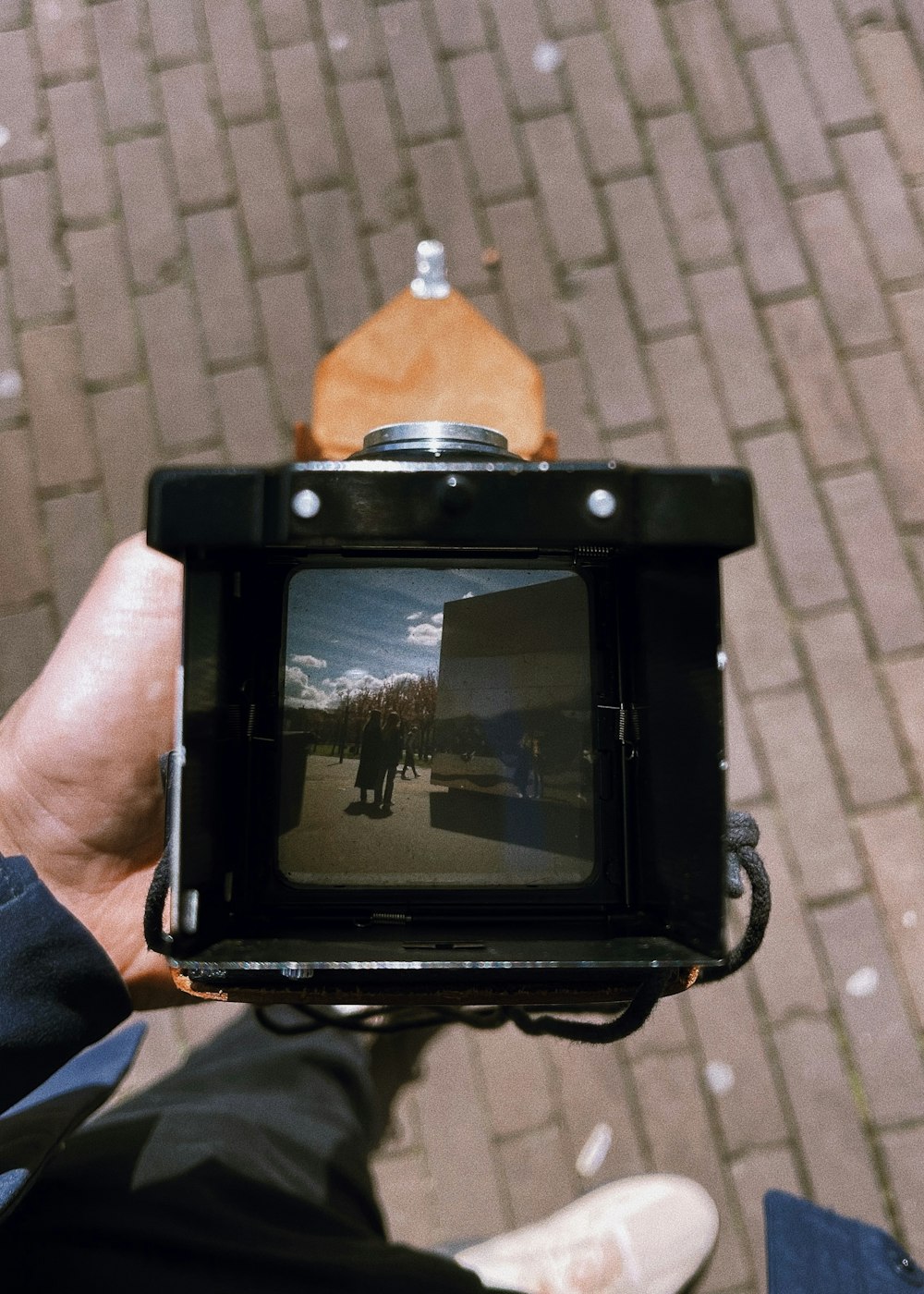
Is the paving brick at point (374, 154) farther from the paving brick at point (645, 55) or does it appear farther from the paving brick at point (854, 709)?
the paving brick at point (854, 709)

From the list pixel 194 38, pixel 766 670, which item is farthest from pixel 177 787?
pixel 194 38

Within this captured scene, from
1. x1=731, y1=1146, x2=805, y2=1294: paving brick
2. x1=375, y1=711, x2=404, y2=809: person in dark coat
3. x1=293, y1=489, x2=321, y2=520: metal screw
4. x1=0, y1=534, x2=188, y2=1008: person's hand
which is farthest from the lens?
x1=731, y1=1146, x2=805, y2=1294: paving brick

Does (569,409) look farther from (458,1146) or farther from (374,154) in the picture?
(458,1146)

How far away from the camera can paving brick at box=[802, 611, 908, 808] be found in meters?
2.01

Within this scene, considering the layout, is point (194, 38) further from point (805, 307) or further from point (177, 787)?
point (177, 787)

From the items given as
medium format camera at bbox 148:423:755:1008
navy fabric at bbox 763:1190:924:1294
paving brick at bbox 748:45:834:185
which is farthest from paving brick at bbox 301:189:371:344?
navy fabric at bbox 763:1190:924:1294

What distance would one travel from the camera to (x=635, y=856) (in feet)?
3.42

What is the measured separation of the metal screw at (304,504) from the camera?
0.89 metres

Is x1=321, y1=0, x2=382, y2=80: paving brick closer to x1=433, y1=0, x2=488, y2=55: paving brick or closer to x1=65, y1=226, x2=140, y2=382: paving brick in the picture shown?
x1=433, y1=0, x2=488, y2=55: paving brick

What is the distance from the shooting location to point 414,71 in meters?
2.28

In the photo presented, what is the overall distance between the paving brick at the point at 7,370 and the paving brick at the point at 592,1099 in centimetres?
185

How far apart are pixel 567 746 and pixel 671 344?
4.69 feet

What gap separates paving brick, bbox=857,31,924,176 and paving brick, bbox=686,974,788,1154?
195 centimetres

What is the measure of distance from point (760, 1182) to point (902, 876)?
68cm
